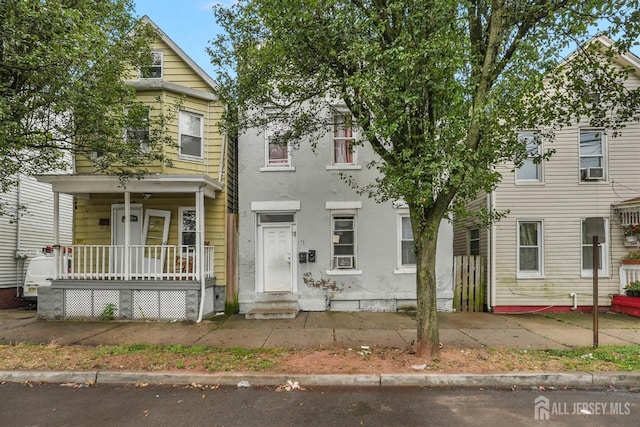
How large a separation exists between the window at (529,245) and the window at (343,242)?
4803 millimetres

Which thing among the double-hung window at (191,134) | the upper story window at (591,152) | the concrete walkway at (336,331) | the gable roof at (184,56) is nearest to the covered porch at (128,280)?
the concrete walkway at (336,331)

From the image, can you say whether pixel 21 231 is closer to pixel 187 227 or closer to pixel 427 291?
pixel 187 227

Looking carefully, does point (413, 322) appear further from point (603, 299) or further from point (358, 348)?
point (603, 299)

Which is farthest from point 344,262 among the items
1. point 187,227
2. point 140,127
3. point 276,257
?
point 140,127

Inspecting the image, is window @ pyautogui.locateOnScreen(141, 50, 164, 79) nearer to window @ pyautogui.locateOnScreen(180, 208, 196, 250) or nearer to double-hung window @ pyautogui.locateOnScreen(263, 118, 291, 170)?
double-hung window @ pyautogui.locateOnScreen(263, 118, 291, 170)

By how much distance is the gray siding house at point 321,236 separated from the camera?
10.0m

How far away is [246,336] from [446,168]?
16.8 ft

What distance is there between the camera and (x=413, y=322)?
8633 millimetres

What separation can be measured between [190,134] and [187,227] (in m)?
2.67

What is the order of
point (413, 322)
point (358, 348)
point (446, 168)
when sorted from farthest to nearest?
point (413, 322), point (358, 348), point (446, 168)

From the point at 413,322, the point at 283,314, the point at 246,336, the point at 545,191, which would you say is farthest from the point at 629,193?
the point at 246,336

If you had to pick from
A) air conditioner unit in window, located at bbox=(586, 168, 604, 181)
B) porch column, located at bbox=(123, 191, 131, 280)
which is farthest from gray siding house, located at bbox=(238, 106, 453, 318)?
air conditioner unit in window, located at bbox=(586, 168, 604, 181)

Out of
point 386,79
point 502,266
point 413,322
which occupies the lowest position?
point 413,322

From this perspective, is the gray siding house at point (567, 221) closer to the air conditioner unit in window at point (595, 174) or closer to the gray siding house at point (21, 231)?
the air conditioner unit in window at point (595, 174)
